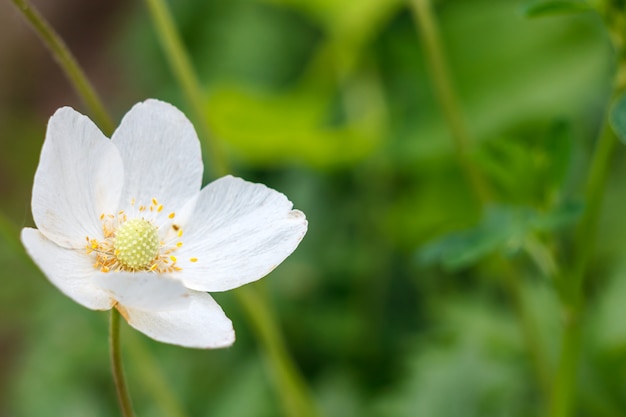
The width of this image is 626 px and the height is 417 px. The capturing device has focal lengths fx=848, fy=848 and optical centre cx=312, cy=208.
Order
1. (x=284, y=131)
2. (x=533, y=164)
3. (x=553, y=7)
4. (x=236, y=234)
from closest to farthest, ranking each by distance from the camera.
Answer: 1. (x=236, y=234)
2. (x=553, y=7)
3. (x=533, y=164)
4. (x=284, y=131)

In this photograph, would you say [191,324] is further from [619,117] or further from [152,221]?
[619,117]

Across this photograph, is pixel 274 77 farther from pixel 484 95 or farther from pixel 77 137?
pixel 77 137

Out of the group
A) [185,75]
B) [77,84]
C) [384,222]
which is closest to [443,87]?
[185,75]

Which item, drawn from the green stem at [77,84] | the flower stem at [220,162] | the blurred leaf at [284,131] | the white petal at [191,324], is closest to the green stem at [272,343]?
the flower stem at [220,162]

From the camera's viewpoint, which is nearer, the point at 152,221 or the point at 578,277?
the point at 152,221

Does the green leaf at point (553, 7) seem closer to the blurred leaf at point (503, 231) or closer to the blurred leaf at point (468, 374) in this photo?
the blurred leaf at point (503, 231)

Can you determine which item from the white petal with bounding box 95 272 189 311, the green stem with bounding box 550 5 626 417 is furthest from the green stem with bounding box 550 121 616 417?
the white petal with bounding box 95 272 189 311

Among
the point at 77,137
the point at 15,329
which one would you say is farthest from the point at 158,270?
the point at 15,329
